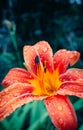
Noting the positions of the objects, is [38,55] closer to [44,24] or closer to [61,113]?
[61,113]

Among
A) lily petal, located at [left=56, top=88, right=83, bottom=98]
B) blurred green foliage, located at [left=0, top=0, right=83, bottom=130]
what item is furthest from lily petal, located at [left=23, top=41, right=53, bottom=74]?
blurred green foliage, located at [left=0, top=0, right=83, bottom=130]

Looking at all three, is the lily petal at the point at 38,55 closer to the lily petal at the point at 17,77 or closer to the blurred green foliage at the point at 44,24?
the lily petal at the point at 17,77

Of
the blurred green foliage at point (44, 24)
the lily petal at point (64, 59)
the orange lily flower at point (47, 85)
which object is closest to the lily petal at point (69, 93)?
the orange lily flower at point (47, 85)

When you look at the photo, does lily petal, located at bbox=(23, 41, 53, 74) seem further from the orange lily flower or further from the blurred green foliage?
the blurred green foliage

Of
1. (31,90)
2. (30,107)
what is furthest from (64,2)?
(31,90)

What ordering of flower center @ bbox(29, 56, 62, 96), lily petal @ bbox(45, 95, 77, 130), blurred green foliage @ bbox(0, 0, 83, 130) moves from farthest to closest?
blurred green foliage @ bbox(0, 0, 83, 130) < flower center @ bbox(29, 56, 62, 96) < lily petal @ bbox(45, 95, 77, 130)

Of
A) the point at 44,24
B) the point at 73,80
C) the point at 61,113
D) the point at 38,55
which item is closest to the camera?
the point at 61,113

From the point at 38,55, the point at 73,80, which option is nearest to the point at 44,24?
the point at 38,55
